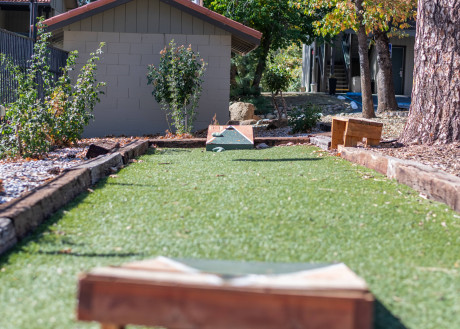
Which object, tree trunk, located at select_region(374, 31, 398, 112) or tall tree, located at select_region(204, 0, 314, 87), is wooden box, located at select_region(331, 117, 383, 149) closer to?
tree trunk, located at select_region(374, 31, 398, 112)

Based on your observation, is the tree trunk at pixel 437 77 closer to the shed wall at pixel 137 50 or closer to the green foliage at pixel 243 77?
the shed wall at pixel 137 50

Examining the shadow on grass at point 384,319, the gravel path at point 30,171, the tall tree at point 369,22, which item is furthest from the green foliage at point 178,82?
the shadow on grass at point 384,319

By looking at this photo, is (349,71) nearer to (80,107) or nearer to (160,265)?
(80,107)

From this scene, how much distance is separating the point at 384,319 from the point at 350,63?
26.8m

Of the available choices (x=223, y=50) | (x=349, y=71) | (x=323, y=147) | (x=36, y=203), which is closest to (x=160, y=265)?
(x=36, y=203)

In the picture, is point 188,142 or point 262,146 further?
point 188,142

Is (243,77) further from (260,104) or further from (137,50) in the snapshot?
(137,50)

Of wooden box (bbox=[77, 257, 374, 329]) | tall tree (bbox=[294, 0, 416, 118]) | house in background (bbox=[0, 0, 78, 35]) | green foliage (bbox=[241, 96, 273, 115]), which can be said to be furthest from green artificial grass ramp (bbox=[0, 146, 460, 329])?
house in background (bbox=[0, 0, 78, 35])

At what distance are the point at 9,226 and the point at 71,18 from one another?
1048 centimetres

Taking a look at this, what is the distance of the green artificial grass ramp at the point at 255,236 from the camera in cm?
266

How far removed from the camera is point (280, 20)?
2433 centimetres

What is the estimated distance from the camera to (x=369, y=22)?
14.0 metres

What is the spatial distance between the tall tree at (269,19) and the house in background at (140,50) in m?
10.1

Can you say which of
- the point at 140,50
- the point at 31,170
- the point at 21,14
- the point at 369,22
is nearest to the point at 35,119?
the point at 31,170
